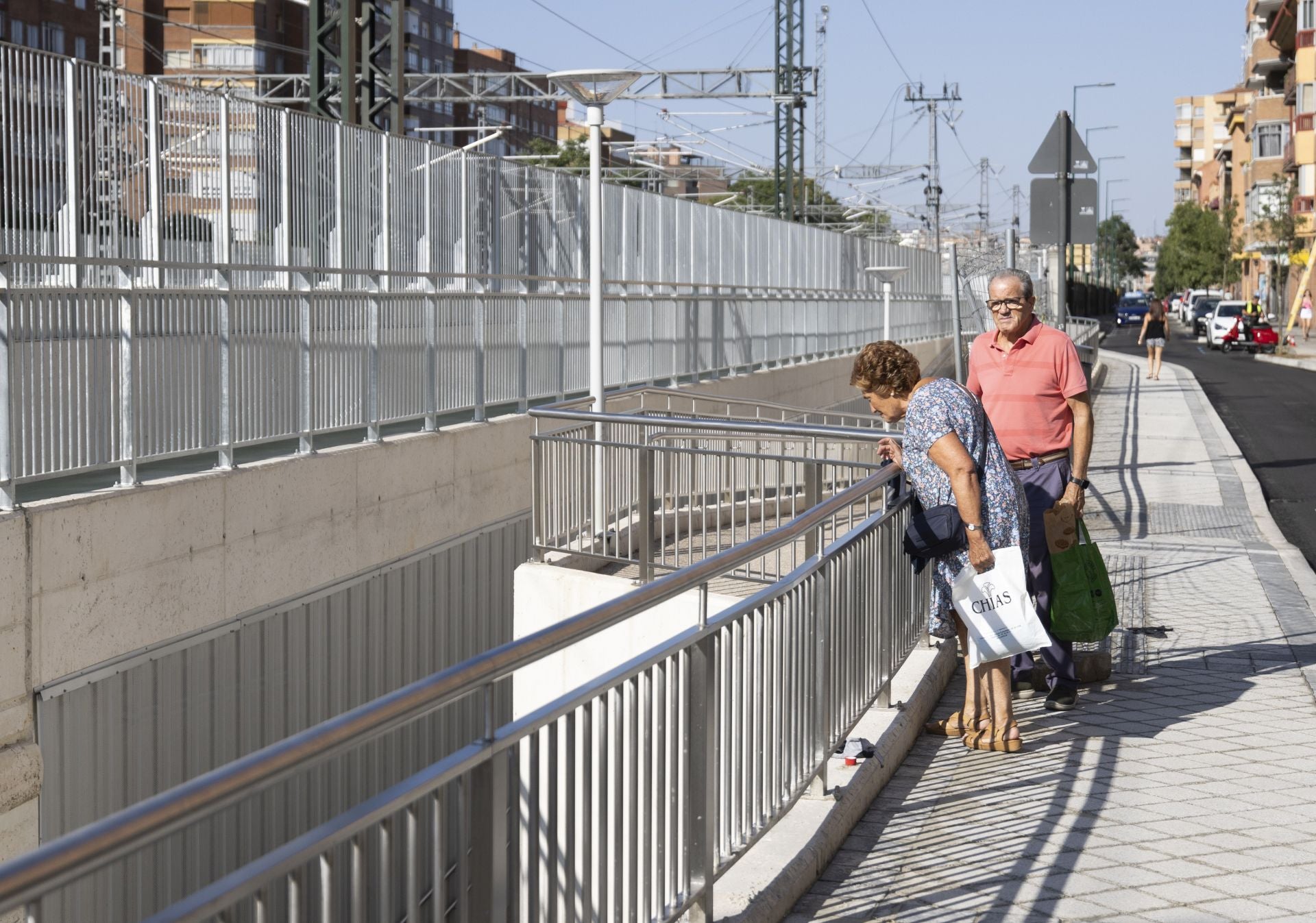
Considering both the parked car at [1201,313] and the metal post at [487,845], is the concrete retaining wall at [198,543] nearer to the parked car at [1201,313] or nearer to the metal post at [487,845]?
the metal post at [487,845]

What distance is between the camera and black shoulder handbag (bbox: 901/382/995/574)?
642cm

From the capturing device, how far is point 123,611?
9.27 metres

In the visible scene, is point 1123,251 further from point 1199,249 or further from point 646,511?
point 646,511

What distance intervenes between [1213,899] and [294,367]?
28.6 ft

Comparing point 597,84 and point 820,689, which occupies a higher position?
point 597,84

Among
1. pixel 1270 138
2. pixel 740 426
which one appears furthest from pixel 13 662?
pixel 1270 138

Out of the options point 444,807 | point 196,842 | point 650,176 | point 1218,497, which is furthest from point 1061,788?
point 650,176

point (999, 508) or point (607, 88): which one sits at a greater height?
point (607, 88)

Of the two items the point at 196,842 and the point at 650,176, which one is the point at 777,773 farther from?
the point at 650,176

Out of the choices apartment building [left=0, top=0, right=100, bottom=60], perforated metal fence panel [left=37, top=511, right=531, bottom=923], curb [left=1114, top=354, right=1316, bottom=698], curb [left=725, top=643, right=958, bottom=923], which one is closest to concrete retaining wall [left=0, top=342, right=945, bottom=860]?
perforated metal fence panel [left=37, top=511, right=531, bottom=923]

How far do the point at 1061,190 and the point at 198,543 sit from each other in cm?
625

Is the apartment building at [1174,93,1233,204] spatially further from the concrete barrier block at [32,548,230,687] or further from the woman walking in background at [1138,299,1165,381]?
the concrete barrier block at [32,548,230,687]

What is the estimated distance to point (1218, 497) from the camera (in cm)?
1639

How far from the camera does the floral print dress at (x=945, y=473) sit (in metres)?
6.28
